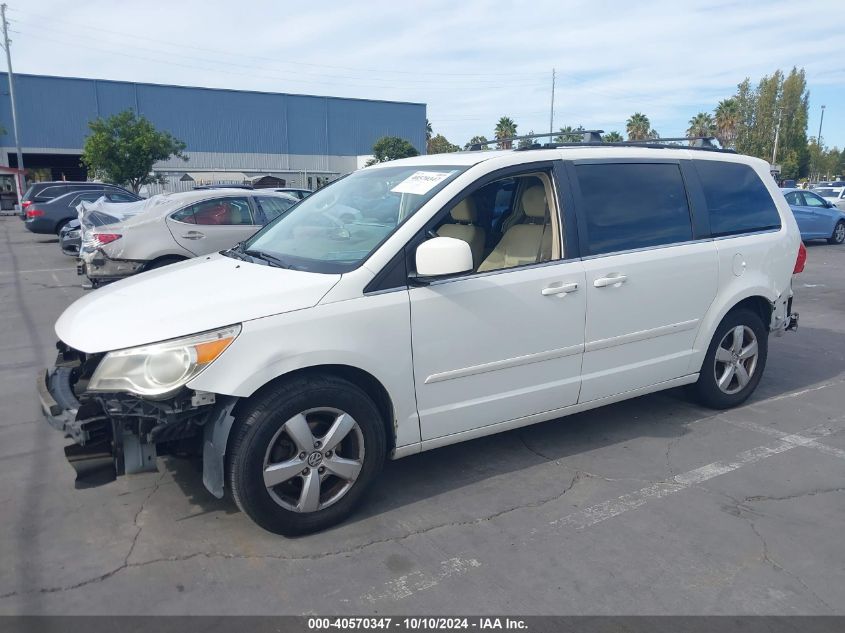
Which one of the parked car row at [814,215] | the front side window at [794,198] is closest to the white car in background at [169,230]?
the front side window at [794,198]

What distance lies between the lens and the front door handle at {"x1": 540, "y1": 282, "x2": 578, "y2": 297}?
3943mm

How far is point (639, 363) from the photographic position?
450cm

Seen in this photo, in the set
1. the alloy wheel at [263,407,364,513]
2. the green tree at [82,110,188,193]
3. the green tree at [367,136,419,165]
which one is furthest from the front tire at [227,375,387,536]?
the green tree at [367,136,419,165]

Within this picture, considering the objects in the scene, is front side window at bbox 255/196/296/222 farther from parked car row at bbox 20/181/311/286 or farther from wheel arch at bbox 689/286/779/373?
wheel arch at bbox 689/286/779/373

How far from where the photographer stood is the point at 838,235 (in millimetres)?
20266

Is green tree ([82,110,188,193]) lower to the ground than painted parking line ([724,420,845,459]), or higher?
higher

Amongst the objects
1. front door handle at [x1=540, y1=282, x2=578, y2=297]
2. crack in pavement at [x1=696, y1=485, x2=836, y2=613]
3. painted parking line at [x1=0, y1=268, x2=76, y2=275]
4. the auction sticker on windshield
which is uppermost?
the auction sticker on windshield

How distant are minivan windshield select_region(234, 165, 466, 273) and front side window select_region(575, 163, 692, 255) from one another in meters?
0.96

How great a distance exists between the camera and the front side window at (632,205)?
4.27 meters

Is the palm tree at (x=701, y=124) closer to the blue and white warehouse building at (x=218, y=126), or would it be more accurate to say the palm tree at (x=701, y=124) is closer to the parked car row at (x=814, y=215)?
the blue and white warehouse building at (x=218, y=126)

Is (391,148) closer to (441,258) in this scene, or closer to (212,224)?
(212,224)

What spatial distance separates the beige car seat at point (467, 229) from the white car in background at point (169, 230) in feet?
16.8

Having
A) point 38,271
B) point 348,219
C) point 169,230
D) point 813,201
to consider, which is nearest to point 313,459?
point 348,219

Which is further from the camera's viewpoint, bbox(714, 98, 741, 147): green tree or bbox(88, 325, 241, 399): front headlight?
bbox(714, 98, 741, 147): green tree
